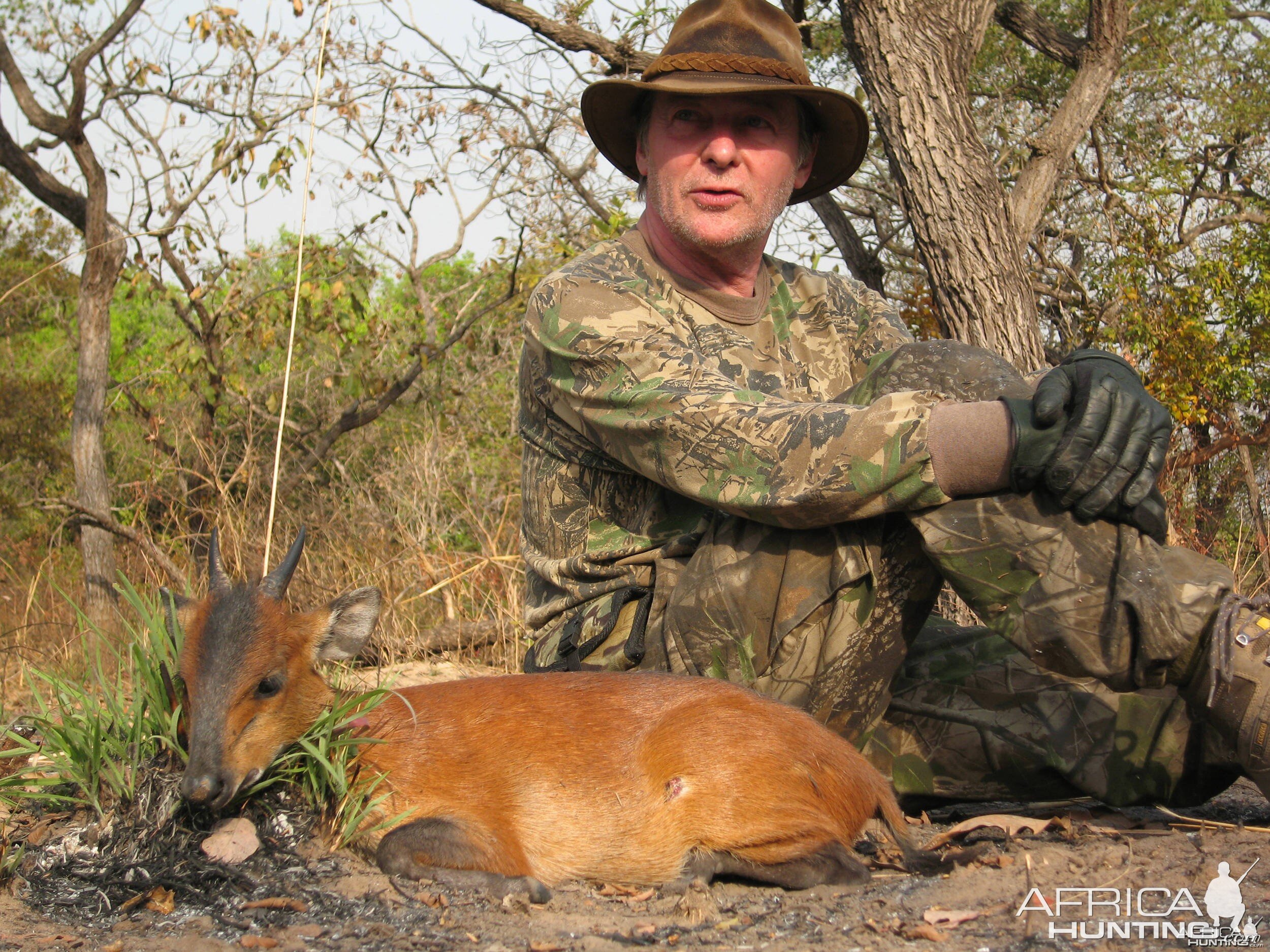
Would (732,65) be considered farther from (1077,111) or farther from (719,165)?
(1077,111)

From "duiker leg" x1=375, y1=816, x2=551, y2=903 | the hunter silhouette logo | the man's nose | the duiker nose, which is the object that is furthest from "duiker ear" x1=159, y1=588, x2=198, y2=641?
the hunter silhouette logo

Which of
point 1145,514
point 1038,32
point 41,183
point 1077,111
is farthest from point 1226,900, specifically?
point 41,183

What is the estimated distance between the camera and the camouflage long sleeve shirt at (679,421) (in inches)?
142

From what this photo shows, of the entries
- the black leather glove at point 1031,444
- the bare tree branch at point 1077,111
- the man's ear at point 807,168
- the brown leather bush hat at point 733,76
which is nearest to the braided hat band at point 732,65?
the brown leather bush hat at point 733,76

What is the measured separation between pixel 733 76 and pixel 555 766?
9.37ft

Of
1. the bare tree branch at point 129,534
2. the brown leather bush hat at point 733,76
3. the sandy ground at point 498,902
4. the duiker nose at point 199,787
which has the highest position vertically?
the brown leather bush hat at point 733,76

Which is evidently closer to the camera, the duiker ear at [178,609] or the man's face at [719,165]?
the duiker ear at [178,609]

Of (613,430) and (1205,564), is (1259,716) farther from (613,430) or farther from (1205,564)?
(613,430)

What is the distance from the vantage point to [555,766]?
351 centimetres

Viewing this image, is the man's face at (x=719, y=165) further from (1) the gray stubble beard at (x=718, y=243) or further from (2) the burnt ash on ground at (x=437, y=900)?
(2) the burnt ash on ground at (x=437, y=900)

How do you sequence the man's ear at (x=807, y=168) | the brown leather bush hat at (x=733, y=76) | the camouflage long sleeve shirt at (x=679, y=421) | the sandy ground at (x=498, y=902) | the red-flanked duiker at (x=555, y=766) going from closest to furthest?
the sandy ground at (x=498, y=902) → the red-flanked duiker at (x=555, y=766) → the camouflage long sleeve shirt at (x=679, y=421) → the brown leather bush hat at (x=733, y=76) → the man's ear at (x=807, y=168)

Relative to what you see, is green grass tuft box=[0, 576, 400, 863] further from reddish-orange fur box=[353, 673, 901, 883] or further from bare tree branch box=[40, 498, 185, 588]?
bare tree branch box=[40, 498, 185, 588]

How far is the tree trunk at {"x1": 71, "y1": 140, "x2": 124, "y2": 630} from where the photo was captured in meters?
9.16

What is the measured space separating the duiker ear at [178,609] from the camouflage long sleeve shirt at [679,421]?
1.49 metres
